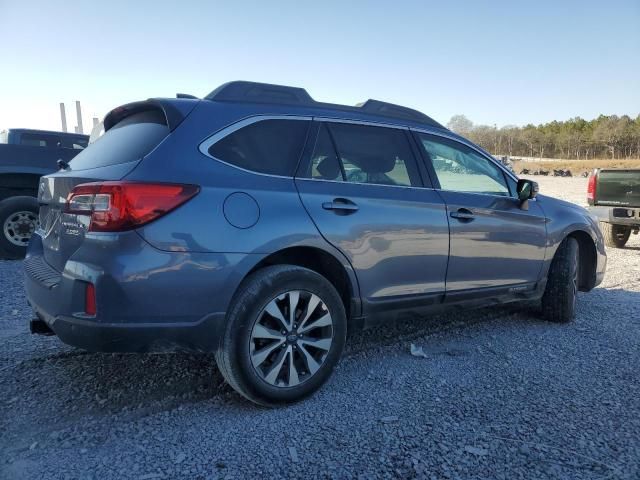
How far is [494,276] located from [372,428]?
1.90 metres

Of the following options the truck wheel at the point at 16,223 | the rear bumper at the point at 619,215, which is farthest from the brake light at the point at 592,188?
the truck wheel at the point at 16,223

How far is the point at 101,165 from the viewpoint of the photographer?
279 centimetres

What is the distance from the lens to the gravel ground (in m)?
2.38

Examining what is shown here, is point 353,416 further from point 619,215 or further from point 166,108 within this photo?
point 619,215

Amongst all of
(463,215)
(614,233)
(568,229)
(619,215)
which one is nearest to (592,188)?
(619,215)

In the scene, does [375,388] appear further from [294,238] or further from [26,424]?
[26,424]

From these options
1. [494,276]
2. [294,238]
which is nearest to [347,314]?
[294,238]

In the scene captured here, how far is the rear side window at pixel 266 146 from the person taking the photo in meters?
2.81

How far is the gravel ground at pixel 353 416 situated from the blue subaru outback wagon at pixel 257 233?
1.08 ft

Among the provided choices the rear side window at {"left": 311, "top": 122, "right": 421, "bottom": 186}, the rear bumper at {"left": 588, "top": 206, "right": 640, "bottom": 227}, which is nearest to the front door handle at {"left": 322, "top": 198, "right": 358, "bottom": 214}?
the rear side window at {"left": 311, "top": 122, "right": 421, "bottom": 186}

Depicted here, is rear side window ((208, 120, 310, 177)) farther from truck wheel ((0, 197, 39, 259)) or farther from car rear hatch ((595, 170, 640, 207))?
car rear hatch ((595, 170, 640, 207))

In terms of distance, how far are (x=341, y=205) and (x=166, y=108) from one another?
1.15 metres

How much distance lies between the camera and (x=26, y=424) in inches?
106

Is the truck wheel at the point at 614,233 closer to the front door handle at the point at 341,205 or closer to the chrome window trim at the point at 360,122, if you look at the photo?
the chrome window trim at the point at 360,122
